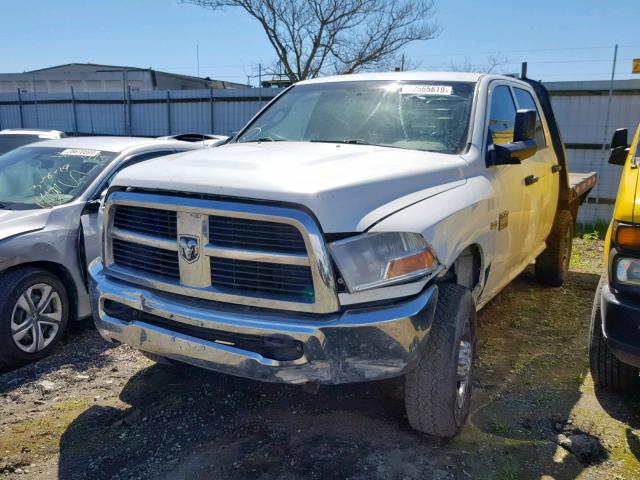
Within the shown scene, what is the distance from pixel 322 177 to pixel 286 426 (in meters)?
1.48

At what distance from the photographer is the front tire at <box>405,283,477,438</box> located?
2.77 metres

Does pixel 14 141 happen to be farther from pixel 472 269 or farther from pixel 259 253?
pixel 472 269

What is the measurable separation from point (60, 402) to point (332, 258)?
228 cm

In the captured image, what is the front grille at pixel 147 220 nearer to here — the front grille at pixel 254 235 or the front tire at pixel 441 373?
the front grille at pixel 254 235

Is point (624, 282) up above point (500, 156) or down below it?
below

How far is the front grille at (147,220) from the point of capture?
2.81 metres

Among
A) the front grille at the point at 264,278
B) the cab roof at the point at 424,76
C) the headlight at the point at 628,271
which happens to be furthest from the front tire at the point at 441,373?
the cab roof at the point at 424,76

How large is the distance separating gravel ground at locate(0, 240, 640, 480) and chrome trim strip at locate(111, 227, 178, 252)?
38.9 inches

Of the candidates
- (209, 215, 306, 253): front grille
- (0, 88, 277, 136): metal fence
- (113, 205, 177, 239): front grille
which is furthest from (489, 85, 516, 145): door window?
(0, 88, 277, 136): metal fence

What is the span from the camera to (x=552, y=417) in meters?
3.35

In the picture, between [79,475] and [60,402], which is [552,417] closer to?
[79,475]

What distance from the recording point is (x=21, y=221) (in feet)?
13.6

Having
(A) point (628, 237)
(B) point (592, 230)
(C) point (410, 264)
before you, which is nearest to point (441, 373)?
(C) point (410, 264)

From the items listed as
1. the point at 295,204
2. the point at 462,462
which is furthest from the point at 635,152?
the point at 295,204
